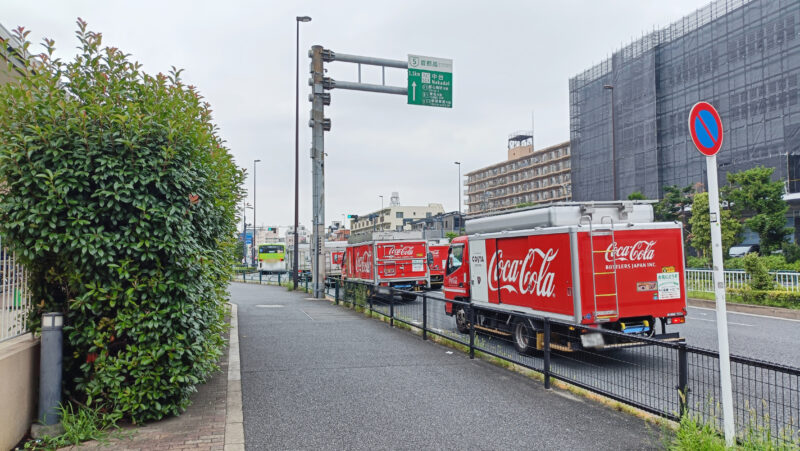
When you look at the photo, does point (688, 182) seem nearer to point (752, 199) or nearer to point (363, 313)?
point (752, 199)

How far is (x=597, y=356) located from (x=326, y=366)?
12.7 ft

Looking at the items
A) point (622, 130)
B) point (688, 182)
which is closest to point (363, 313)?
point (688, 182)

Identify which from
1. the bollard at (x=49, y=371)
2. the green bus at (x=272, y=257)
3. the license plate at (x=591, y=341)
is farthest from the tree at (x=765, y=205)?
the green bus at (x=272, y=257)

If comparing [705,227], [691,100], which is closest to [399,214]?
[691,100]

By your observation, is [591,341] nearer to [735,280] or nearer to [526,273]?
[526,273]

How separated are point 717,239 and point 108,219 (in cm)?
528

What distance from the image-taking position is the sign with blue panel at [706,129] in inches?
184

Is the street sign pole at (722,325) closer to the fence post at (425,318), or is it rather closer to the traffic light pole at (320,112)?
the fence post at (425,318)

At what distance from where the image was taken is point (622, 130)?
177 ft

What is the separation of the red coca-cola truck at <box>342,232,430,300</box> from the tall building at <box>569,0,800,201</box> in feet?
63.9

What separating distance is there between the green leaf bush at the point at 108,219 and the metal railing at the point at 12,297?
11 centimetres

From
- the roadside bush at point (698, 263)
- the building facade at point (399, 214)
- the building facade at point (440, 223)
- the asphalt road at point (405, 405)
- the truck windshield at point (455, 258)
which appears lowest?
the asphalt road at point (405, 405)

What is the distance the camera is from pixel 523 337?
31.2 feet

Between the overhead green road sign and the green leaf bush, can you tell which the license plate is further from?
the overhead green road sign
